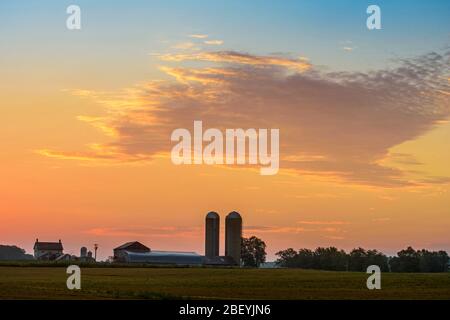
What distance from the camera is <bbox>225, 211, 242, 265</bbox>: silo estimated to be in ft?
563

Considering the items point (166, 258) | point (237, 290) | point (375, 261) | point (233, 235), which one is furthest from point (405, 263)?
point (237, 290)

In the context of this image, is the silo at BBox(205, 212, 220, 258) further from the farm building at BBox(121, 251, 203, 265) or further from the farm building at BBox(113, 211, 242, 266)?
the farm building at BBox(121, 251, 203, 265)

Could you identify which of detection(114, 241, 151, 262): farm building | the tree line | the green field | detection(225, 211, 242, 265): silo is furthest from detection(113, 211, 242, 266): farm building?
the green field

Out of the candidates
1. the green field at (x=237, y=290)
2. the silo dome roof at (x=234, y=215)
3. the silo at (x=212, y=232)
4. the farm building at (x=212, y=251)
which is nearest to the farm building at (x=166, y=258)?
the farm building at (x=212, y=251)

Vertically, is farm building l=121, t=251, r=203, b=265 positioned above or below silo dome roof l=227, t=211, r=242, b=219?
below

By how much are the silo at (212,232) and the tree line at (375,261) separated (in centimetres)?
2614

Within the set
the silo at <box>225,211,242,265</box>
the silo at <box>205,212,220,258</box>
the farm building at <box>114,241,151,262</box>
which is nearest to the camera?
the silo at <box>225,211,242,265</box>

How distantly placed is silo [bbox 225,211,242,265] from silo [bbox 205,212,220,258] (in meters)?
2.23

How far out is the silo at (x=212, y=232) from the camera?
172 metres

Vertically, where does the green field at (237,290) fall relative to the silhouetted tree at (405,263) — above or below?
below

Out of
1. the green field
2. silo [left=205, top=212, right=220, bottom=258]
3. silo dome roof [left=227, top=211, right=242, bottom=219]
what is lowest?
the green field

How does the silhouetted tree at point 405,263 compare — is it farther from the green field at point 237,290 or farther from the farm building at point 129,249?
the green field at point 237,290
